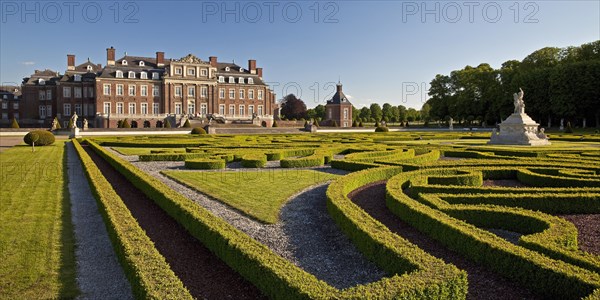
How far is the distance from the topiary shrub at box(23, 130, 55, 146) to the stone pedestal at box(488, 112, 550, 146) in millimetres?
29582

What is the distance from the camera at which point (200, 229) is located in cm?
720

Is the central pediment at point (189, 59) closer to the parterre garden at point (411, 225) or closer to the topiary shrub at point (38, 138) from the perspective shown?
the topiary shrub at point (38, 138)

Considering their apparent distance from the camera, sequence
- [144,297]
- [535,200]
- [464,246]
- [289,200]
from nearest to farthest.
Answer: [144,297], [464,246], [535,200], [289,200]

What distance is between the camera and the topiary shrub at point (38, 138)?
2814 centimetres

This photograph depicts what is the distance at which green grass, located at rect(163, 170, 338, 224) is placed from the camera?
9289 mm

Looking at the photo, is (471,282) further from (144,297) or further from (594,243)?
(144,297)

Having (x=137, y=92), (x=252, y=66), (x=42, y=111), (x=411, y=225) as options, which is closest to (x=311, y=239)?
(x=411, y=225)

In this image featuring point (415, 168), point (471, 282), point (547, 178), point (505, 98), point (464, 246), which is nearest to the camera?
point (471, 282)

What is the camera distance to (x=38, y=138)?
28.7m

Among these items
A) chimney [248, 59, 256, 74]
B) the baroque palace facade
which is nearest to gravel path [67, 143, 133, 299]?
the baroque palace facade

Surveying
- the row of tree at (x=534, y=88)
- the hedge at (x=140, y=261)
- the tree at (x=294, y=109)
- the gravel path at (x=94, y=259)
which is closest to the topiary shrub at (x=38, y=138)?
the gravel path at (x=94, y=259)

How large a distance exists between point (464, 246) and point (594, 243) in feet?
7.67

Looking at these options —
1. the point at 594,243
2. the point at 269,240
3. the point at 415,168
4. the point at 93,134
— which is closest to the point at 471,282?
the point at 594,243

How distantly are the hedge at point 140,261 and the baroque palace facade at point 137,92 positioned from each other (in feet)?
193
